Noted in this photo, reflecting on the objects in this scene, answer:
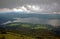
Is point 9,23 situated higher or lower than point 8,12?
lower

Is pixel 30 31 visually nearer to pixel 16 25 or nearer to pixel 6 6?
pixel 16 25

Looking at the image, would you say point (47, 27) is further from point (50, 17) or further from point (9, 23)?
point (9, 23)

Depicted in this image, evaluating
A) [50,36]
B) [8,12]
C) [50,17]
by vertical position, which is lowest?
[50,36]

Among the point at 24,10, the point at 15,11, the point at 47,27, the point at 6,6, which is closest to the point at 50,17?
the point at 47,27

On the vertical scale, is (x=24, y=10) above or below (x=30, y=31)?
above

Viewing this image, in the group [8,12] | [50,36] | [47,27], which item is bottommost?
[50,36]

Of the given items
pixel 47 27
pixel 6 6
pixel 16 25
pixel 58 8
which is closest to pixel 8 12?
pixel 6 6

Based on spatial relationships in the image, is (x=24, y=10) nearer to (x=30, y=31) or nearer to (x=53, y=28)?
(x=30, y=31)

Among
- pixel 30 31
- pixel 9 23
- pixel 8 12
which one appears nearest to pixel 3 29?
pixel 9 23
